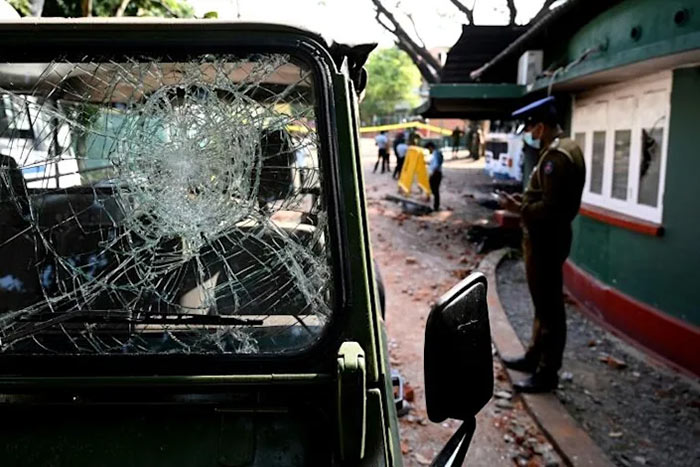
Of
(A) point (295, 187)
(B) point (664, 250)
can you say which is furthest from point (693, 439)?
(A) point (295, 187)

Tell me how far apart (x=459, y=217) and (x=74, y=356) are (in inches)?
519

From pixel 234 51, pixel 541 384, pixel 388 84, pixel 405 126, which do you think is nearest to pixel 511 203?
pixel 541 384

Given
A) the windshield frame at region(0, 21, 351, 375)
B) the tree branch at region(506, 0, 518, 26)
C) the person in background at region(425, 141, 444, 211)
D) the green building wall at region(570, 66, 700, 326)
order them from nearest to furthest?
the windshield frame at region(0, 21, 351, 375), the green building wall at region(570, 66, 700, 326), the person in background at region(425, 141, 444, 211), the tree branch at region(506, 0, 518, 26)

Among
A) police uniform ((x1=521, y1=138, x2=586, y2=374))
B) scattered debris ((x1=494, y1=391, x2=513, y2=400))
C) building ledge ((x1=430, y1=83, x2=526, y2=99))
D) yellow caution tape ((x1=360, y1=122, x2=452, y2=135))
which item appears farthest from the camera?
yellow caution tape ((x1=360, y1=122, x2=452, y2=135))

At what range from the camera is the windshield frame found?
5.26 ft

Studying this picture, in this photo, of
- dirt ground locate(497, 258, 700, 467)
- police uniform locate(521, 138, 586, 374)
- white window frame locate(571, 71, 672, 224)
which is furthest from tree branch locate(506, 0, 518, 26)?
police uniform locate(521, 138, 586, 374)

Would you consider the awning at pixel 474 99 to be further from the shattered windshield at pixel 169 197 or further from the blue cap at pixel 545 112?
the shattered windshield at pixel 169 197

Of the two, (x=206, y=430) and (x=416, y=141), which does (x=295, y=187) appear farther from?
(x=416, y=141)

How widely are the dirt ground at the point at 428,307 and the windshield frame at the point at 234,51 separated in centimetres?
282

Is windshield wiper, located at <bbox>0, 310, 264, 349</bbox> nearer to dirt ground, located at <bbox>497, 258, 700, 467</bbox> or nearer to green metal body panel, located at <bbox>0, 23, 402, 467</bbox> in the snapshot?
green metal body panel, located at <bbox>0, 23, 402, 467</bbox>

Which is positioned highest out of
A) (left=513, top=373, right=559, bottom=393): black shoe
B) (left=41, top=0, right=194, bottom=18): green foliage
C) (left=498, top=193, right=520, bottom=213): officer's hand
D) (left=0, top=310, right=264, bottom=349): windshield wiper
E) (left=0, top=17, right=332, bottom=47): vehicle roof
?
(left=41, top=0, right=194, bottom=18): green foliage

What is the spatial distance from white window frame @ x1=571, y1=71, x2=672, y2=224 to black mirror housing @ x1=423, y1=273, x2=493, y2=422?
467cm

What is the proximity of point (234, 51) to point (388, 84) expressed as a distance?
186 ft

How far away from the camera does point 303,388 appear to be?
5.12 ft
